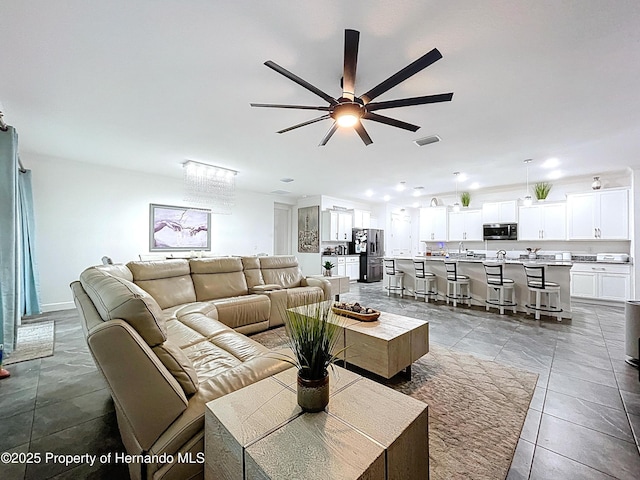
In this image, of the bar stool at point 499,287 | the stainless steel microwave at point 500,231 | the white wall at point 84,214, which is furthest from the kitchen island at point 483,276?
the white wall at point 84,214

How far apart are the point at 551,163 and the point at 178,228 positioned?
781 centimetres

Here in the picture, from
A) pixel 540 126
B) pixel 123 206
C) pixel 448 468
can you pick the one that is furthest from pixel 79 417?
pixel 540 126

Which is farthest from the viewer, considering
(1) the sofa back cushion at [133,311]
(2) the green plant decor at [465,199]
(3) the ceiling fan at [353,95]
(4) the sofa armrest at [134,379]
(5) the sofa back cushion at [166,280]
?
(2) the green plant decor at [465,199]

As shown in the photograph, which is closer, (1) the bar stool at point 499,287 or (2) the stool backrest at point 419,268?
(1) the bar stool at point 499,287

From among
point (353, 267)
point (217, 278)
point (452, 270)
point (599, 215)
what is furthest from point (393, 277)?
point (599, 215)

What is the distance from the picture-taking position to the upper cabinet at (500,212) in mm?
6719

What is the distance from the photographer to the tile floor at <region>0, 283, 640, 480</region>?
1510 mm

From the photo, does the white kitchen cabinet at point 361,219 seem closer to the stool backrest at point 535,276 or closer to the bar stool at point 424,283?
the bar stool at point 424,283

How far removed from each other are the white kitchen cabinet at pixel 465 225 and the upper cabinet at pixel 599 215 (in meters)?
1.84

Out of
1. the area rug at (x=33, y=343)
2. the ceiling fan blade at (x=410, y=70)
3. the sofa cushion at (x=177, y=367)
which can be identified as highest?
the ceiling fan blade at (x=410, y=70)

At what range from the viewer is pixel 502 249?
23.3 feet

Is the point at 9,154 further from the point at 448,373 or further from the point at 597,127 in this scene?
the point at 597,127

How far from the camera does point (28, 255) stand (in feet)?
14.1

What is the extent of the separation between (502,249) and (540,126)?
4.62 meters
